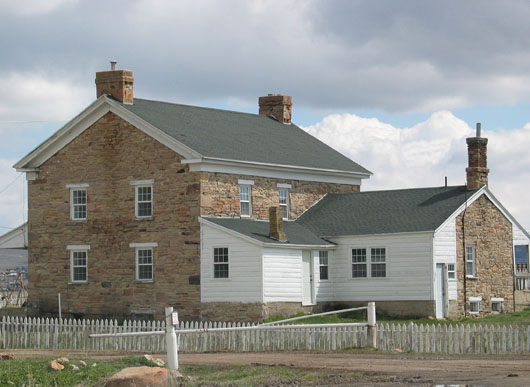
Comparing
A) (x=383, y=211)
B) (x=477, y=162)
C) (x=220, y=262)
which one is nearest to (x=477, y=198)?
(x=477, y=162)

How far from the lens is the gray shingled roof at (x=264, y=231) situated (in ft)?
119

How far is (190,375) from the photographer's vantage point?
21.2 meters

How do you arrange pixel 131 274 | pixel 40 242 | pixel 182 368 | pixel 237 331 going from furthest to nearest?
pixel 40 242 → pixel 131 274 → pixel 237 331 → pixel 182 368

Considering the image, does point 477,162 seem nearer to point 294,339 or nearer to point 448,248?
point 448,248

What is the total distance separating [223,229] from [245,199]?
3.53 meters

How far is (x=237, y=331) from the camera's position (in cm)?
2850

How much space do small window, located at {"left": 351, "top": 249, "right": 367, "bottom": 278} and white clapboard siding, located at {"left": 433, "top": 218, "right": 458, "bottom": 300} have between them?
3018mm

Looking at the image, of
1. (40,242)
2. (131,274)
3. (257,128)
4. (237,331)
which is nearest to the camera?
(237,331)

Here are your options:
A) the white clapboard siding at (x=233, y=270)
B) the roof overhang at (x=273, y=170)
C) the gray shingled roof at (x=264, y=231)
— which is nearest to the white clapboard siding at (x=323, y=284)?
the gray shingled roof at (x=264, y=231)

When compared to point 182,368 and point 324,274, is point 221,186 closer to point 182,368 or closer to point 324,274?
point 324,274

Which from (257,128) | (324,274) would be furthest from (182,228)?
(257,128)

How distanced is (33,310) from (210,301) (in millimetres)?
9075

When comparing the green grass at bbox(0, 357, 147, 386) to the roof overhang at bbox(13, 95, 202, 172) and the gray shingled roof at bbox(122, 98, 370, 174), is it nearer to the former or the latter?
the roof overhang at bbox(13, 95, 202, 172)

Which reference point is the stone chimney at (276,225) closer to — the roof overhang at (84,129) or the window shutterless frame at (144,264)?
the roof overhang at (84,129)
